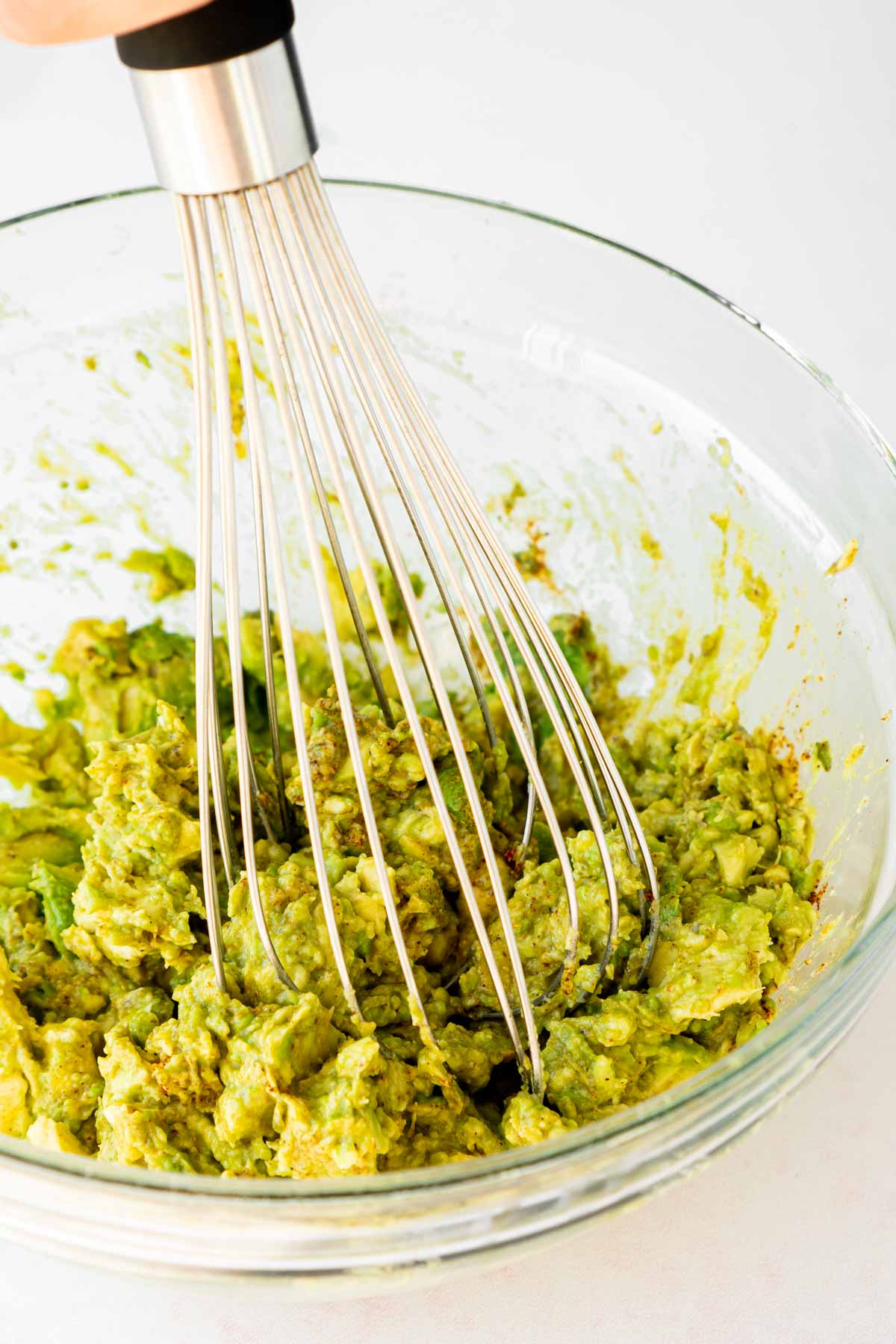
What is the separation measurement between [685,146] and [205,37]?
1.24 metres

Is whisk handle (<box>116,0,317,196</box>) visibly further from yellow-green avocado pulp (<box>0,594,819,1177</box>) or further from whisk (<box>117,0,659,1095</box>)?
yellow-green avocado pulp (<box>0,594,819,1177</box>)

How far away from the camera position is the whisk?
64cm

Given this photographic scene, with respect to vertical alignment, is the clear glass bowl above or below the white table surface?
below

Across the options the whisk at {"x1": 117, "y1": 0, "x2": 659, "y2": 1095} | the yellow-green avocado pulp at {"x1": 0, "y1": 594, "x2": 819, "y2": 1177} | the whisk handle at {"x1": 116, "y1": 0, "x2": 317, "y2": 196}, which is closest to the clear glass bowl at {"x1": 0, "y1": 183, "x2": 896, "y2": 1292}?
the yellow-green avocado pulp at {"x1": 0, "y1": 594, "x2": 819, "y2": 1177}

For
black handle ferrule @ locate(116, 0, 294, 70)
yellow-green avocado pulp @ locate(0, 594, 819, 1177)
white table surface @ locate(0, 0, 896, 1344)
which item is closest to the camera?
black handle ferrule @ locate(116, 0, 294, 70)

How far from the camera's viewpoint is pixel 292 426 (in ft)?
2.45

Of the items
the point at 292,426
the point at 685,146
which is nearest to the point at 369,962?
the point at 292,426

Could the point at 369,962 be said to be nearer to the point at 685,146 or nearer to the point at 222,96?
the point at 222,96

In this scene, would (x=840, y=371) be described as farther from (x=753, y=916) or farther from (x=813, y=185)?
(x=753, y=916)

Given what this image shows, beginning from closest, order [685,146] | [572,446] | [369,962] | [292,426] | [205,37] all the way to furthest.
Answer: [205,37]
[292,426]
[369,962]
[572,446]
[685,146]

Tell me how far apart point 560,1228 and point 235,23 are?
2.26 ft

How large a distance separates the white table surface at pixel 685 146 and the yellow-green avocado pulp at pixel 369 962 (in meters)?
0.18

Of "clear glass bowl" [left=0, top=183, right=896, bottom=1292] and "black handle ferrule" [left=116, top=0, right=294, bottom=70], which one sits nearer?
"black handle ferrule" [left=116, top=0, right=294, bottom=70]

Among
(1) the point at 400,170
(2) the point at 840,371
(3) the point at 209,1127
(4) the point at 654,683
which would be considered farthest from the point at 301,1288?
(1) the point at 400,170
